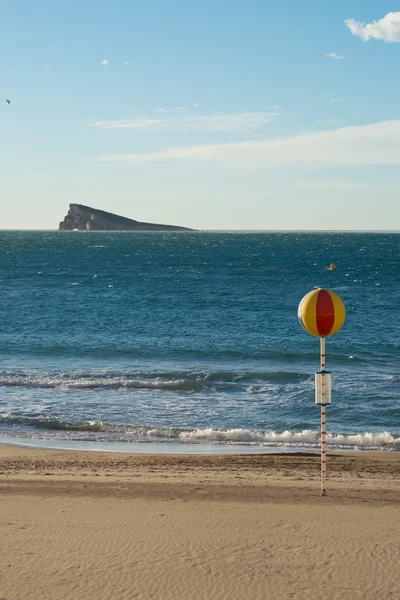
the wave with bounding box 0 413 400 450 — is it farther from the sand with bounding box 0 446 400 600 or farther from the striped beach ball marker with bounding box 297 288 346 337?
the striped beach ball marker with bounding box 297 288 346 337

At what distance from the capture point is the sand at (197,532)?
806 centimetres

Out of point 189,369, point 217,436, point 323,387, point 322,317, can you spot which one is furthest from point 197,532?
point 189,369

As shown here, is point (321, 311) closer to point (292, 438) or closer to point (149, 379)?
point (292, 438)

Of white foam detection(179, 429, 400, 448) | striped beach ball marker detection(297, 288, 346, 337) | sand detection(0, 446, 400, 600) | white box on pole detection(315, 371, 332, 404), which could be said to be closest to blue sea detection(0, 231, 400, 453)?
white foam detection(179, 429, 400, 448)

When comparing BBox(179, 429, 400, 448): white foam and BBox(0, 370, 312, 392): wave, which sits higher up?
BBox(0, 370, 312, 392): wave

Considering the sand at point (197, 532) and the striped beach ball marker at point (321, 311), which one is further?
the striped beach ball marker at point (321, 311)

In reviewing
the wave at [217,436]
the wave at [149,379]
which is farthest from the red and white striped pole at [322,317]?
the wave at [149,379]

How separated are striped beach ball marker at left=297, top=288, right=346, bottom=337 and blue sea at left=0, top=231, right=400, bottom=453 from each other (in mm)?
6214

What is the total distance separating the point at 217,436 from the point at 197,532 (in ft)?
27.8

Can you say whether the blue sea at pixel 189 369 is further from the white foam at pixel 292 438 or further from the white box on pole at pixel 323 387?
the white box on pole at pixel 323 387

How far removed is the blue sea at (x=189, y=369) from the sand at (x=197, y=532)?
388 centimetres

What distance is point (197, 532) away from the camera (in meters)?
9.69

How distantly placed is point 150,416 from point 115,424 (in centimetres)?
127

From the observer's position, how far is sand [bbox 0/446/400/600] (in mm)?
8062
